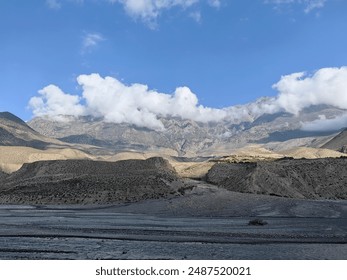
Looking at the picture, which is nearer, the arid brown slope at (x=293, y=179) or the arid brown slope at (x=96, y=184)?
the arid brown slope at (x=293, y=179)

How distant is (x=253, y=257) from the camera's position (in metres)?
27.9

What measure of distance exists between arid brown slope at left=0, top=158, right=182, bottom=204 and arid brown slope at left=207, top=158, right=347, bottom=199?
1614cm

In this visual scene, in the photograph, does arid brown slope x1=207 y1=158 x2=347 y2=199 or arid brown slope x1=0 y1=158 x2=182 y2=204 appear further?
arid brown slope x1=0 y1=158 x2=182 y2=204

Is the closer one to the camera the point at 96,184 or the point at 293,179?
the point at 293,179

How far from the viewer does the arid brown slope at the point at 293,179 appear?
4065 inches

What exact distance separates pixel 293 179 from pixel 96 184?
49817mm

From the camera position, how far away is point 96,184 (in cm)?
11269

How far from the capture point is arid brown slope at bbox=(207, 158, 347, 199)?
339ft

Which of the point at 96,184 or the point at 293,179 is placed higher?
the point at 96,184

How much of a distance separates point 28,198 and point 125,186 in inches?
1014

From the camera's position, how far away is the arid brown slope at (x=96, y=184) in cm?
10556

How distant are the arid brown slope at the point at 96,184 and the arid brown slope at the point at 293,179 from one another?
16143 millimetres

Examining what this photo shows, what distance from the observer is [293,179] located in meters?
111
